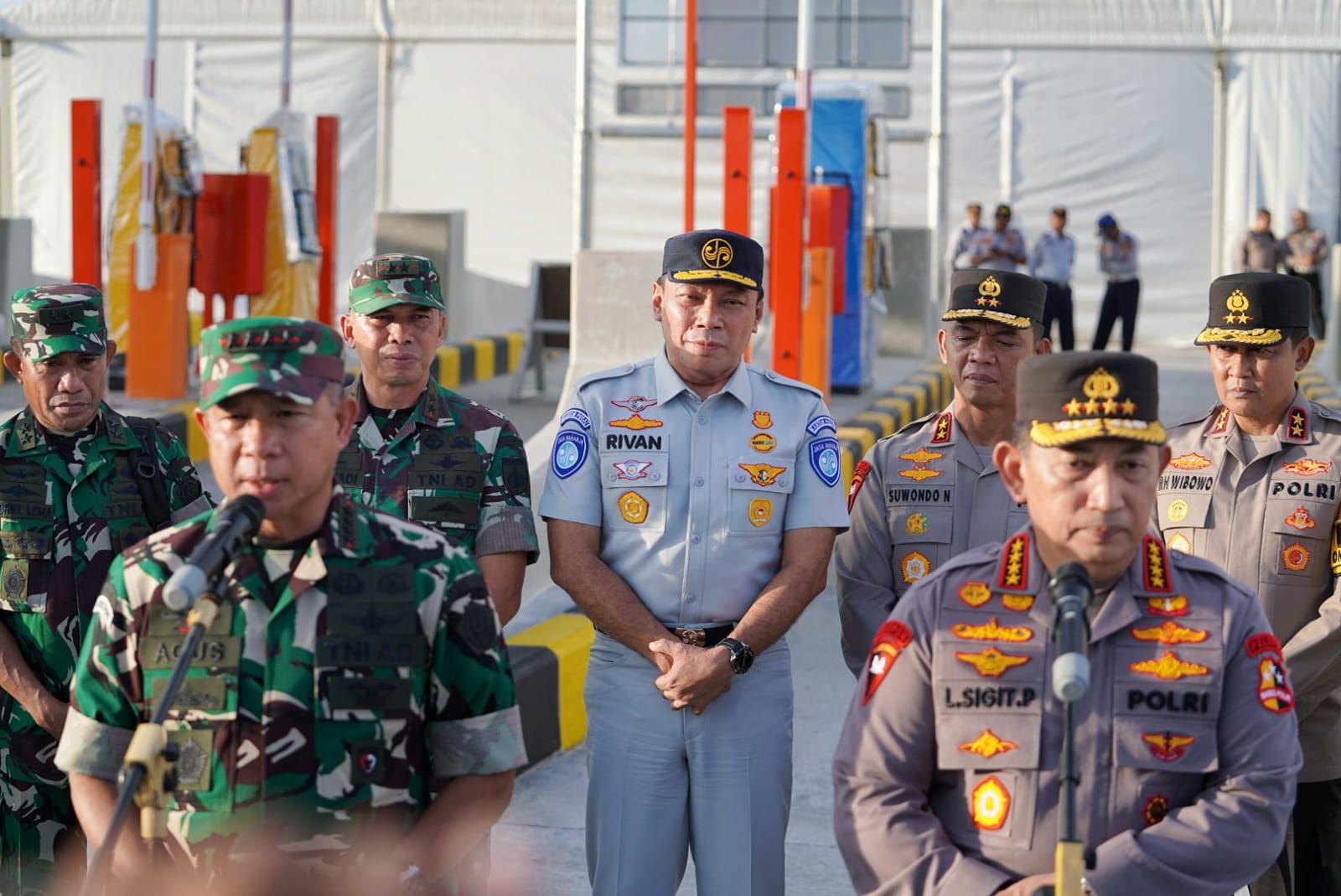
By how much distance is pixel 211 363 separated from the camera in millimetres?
2717

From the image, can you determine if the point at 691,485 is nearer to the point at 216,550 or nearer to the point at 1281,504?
the point at 1281,504

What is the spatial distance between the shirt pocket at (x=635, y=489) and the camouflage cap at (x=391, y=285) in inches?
23.2

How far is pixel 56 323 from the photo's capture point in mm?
4000

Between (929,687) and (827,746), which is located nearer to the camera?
(929,687)

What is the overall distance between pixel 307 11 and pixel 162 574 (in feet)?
77.0

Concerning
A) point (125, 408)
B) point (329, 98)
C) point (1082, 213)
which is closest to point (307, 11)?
point (329, 98)

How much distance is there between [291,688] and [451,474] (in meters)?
1.37

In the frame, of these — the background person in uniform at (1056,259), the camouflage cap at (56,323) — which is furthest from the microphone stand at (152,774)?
the background person in uniform at (1056,259)

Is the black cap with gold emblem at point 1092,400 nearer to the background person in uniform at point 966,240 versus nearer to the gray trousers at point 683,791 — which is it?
the gray trousers at point 683,791

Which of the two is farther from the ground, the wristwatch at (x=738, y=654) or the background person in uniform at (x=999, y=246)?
the background person in uniform at (x=999, y=246)

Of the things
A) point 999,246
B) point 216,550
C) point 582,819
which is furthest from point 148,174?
point 216,550

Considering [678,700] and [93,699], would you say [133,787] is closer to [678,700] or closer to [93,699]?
[93,699]

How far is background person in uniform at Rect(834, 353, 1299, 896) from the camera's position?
2.65 metres

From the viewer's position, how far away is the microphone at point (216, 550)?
7.63ft
